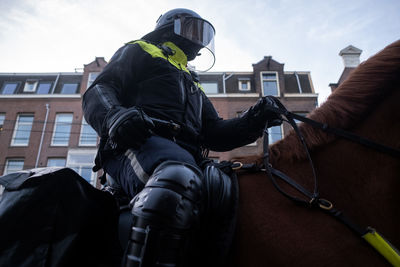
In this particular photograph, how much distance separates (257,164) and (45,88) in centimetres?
2385

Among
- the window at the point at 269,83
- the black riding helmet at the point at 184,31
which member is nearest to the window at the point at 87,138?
the window at the point at 269,83

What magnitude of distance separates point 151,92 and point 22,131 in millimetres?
21454

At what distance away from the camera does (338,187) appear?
1.35 m

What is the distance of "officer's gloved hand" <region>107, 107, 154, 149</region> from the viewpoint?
1.37 meters

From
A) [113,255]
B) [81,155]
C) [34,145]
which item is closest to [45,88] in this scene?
[34,145]

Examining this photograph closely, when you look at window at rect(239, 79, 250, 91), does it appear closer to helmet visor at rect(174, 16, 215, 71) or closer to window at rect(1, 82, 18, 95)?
window at rect(1, 82, 18, 95)

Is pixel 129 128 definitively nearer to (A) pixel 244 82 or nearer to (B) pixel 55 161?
(B) pixel 55 161

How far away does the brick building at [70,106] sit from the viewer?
18703 mm

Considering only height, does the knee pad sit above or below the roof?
below

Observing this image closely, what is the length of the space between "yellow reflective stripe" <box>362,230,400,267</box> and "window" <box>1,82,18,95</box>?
25.7 m

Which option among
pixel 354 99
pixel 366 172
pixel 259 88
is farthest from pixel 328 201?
pixel 259 88

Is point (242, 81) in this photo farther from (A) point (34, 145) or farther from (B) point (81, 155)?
(A) point (34, 145)

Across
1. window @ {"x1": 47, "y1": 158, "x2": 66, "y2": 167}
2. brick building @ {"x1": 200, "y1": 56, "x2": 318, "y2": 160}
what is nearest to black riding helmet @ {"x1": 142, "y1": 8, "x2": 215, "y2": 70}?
brick building @ {"x1": 200, "y1": 56, "x2": 318, "y2": 160}

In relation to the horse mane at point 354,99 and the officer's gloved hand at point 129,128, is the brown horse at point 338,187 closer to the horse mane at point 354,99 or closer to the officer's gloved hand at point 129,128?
the horse mane at point 354,99
